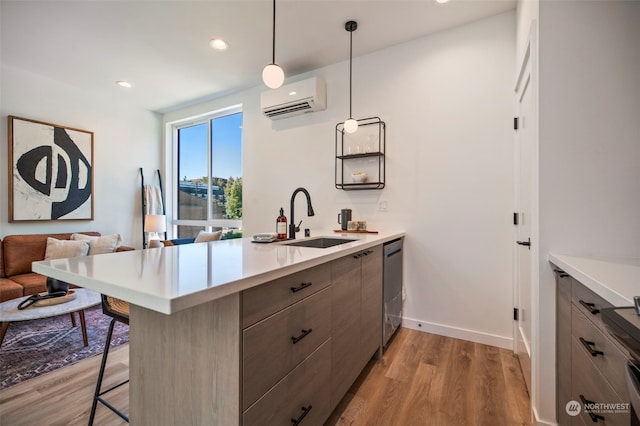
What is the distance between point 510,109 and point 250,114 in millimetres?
3064

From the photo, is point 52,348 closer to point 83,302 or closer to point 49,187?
point 83,302

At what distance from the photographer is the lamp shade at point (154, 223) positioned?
171 inches

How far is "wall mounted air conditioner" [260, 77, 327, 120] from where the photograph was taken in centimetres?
306

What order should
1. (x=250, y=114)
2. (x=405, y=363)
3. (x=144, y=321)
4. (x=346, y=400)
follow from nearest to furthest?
1. (x=144, y=321)
2. (x=346, y=400)
3. (x=405, y=363)
4. (x=250, y=114)

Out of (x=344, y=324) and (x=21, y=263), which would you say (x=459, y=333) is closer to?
(x=344, y=324)

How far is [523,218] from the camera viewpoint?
1.90 m

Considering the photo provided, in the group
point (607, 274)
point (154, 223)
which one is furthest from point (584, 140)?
point (154, 223)

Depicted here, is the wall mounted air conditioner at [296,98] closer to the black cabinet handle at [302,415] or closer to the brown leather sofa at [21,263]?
the brown leather sofa at [21,263]

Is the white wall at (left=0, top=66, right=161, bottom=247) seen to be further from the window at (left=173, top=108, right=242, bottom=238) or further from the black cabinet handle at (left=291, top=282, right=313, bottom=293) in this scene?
the black cabinet handle at (left=291, top=282, right=313, bottom=293)

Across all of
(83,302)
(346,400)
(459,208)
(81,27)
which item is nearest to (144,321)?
(346,400)

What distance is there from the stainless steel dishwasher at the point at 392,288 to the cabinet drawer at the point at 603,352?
3.96 ft

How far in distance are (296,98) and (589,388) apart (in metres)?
3.17

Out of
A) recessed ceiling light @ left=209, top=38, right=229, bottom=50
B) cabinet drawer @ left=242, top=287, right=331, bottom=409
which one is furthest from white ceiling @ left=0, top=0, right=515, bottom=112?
cabinet drawer @ left=242, top=287, right=331, bottom=409

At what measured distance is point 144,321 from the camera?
1039mm
